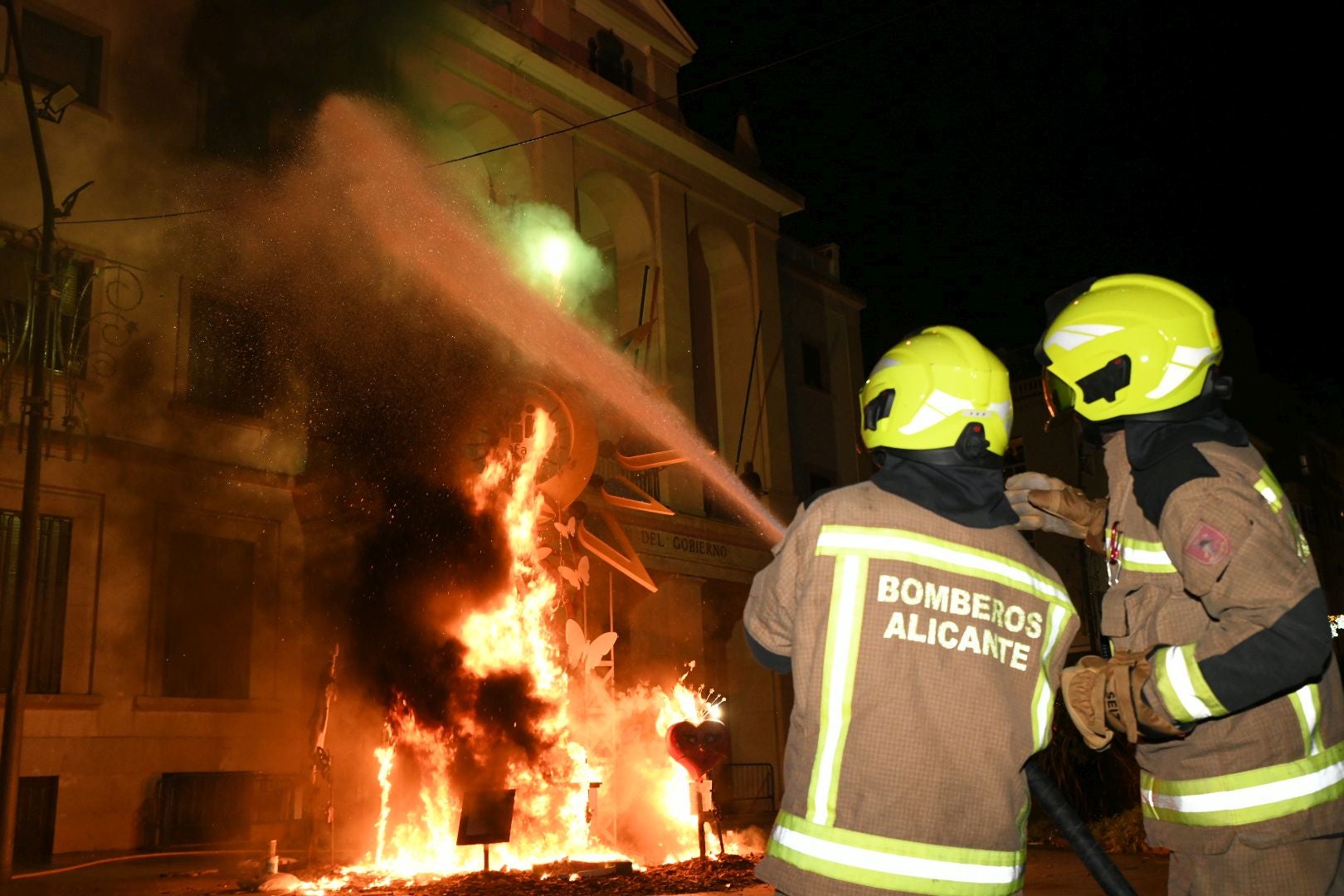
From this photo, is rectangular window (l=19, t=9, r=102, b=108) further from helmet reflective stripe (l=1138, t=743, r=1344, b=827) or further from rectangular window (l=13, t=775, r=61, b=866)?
helmet reflective stripe (l=1138, t=743, r=1344, b=827)

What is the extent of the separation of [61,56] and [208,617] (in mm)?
7419

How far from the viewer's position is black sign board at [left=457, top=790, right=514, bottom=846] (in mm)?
9469

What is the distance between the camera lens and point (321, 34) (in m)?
16.7

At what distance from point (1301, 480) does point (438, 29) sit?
3931cm

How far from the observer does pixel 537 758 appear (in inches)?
495

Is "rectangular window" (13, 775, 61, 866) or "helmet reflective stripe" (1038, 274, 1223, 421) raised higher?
"helmet reflective stripe" (1038, 274, 1223, 421)

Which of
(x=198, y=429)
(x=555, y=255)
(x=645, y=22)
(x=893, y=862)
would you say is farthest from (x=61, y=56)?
(x=893, y=862)

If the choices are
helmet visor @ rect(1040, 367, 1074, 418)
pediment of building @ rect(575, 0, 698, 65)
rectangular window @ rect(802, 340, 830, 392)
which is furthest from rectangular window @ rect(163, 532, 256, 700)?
rectangular window @ rect(802, 340, 830, 392)

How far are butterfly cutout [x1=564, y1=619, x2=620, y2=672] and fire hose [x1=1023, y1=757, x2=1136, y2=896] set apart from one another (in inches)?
487

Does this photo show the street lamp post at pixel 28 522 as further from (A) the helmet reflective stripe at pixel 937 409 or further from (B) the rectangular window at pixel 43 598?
(A) the helmet reflective stripe at pixel 937 409

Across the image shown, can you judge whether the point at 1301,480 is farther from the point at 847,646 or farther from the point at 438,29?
the point at 847,646

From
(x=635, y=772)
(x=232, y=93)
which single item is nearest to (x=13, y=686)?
(x=635, y=772)

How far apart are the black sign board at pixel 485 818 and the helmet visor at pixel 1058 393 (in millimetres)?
7346

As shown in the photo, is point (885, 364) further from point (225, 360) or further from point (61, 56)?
point (61, 56)
